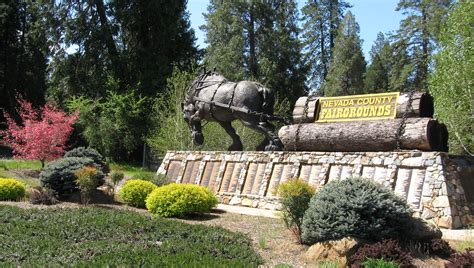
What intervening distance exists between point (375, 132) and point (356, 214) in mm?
4919

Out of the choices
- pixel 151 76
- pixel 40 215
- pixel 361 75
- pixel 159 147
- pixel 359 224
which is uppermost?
pixel 361 75

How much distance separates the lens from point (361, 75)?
4278 cm

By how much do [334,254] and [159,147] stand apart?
57.8 feet

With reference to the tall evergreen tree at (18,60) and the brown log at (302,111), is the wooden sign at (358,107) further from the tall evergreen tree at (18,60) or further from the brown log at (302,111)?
the tall evergreen tree at (18,60)

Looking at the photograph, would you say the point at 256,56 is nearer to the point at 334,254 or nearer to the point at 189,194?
the point at 189,194

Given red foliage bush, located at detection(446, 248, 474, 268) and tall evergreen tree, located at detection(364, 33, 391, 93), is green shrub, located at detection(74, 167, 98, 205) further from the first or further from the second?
tall evergreen tree, located at detection(364, 33, 391, 93)

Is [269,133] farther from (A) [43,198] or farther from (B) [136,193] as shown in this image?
(A) [43,198]

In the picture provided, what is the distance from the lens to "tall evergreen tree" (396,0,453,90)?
37.4 meters

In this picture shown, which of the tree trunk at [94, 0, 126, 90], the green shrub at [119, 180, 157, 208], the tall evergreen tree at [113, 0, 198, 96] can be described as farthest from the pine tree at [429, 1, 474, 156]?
the tree trunk at [94, 0, 126, 90]

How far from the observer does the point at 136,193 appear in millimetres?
14062

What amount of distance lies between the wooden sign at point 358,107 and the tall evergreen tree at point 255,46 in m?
22.5

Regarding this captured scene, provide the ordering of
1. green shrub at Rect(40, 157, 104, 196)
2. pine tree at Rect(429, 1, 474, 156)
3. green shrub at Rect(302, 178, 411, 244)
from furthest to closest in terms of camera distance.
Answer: pine tree at Rect(429, 1, 474, 156), green shrub at Rect(40, 157, 104, 196), green shrub at Rect(302, 178, 411, 244)

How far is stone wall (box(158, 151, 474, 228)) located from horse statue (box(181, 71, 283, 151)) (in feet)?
3.18

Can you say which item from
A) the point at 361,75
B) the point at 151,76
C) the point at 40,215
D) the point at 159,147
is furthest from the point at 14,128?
the point at 361,75
